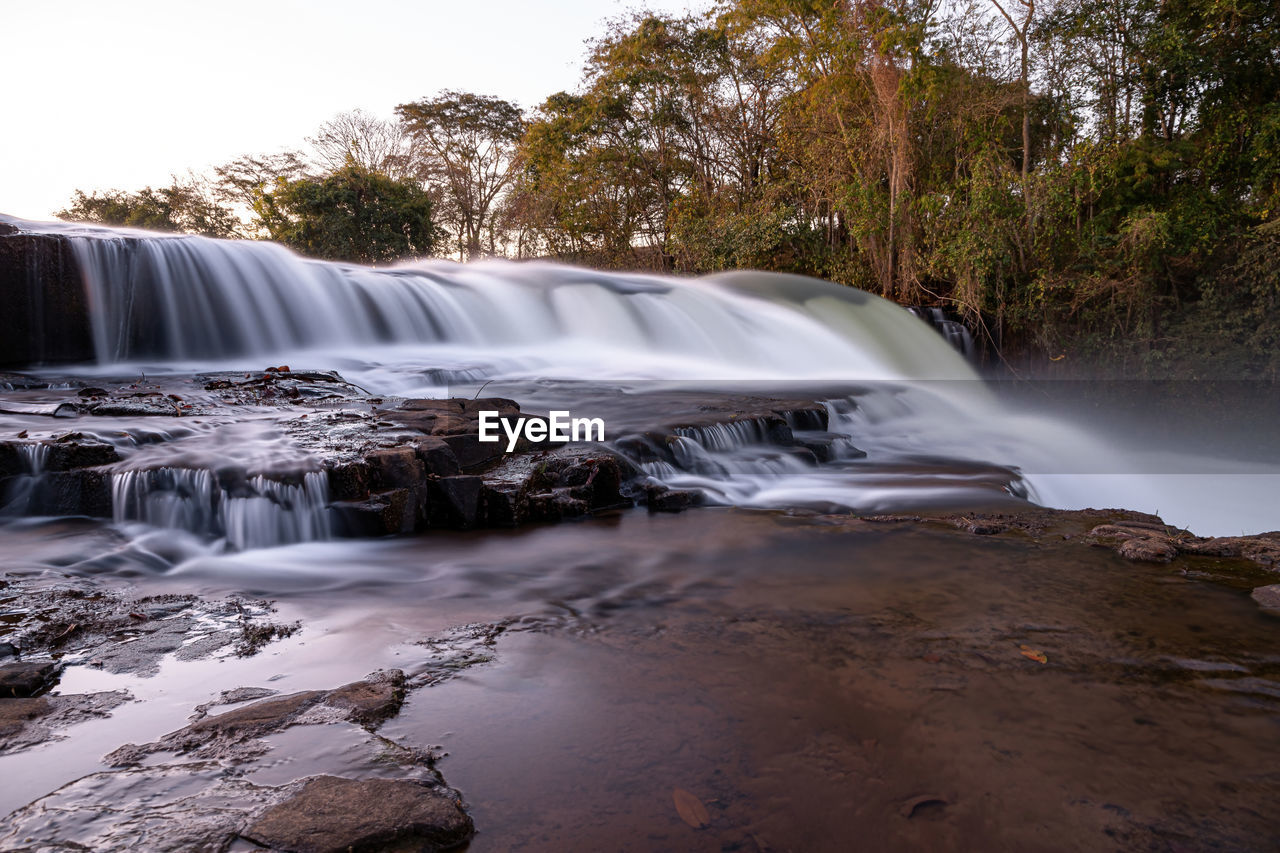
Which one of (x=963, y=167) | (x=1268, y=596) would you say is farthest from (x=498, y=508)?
(x=963, y=167)

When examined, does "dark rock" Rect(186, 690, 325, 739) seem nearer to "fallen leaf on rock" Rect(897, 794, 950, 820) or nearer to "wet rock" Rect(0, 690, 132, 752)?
"wet rock" Rect(0, 690, 132, 752)

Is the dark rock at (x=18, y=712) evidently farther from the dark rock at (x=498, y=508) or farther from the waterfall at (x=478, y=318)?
the waterfall at (x=478, y=318)

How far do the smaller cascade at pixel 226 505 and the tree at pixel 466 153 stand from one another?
27.4 metres

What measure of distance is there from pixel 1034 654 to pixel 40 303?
11143 mm

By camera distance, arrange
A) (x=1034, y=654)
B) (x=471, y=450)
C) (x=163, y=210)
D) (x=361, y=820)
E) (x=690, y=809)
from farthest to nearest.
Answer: (x=163, y=210)
(x=471, y=450)
(x=1034, y=654)
(x=690, y=809)
(x=361, y=820)

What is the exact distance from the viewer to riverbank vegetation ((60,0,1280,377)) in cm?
1019

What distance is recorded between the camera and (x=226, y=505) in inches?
164

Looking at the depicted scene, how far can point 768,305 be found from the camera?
1348 cm

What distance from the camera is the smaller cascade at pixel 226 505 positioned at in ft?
13.5

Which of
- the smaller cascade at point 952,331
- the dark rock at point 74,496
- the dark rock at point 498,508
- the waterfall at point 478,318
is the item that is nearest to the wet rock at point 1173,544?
the dark rock at point 498,508

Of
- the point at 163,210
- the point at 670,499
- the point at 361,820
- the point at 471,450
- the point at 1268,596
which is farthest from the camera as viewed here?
the point at 163,210

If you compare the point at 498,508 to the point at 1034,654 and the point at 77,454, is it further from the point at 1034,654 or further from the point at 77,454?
the point at 1034,654

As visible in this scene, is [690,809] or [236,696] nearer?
[690,809]

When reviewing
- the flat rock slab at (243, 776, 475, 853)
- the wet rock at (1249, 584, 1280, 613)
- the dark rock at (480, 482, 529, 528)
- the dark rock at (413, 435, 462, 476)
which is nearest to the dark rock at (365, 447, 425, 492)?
the dark rock at (413, 435, 462, 476)
